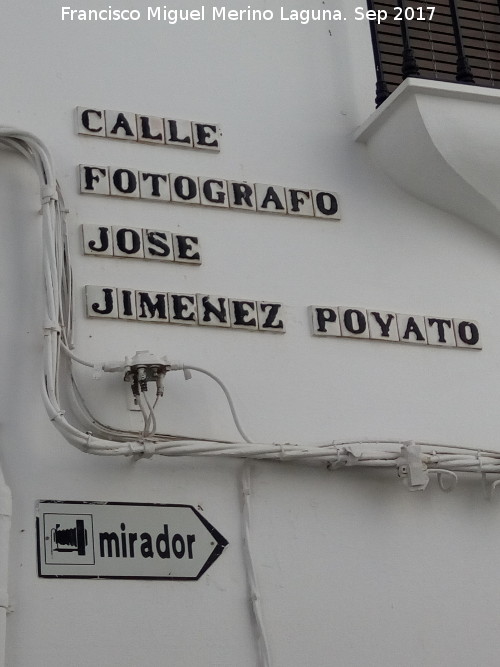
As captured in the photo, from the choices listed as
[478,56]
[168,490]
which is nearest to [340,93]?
[478,56]

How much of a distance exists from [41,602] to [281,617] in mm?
644

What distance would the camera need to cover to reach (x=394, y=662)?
10.9 ft

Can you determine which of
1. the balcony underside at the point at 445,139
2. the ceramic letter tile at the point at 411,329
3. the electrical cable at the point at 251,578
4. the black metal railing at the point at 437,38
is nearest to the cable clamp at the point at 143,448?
the electrical cable at the point at 251,578

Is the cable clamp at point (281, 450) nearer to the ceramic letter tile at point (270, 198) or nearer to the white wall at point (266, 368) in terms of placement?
the white wall at point (266, 368)

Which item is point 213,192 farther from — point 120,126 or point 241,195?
point 120,126

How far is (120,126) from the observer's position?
12.3ft

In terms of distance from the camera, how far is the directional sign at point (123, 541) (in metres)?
3.14

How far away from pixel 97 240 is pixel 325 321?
2.38 ft

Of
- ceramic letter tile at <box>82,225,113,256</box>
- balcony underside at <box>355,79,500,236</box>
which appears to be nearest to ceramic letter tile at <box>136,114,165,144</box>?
ceramic letter tile at <box>82,225,113,256</box>

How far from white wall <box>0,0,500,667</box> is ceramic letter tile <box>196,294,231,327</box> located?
33 mm

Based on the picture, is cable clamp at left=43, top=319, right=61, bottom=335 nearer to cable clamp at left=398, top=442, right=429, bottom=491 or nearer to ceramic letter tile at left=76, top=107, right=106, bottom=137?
ceramic letter tile at left=76, top=107, right=106, bottom=137

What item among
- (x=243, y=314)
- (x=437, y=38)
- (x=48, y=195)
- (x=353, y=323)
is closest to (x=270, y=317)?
(x=243, y=314)

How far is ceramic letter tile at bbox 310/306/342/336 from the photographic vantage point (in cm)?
367

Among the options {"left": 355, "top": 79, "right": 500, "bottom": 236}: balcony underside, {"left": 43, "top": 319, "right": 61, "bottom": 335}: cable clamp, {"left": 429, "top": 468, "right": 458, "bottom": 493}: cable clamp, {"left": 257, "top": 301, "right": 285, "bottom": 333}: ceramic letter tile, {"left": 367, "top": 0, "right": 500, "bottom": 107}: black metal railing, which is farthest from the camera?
{"left": 367, "top": 0, "right": 500, "bottom": 107}: black metal railing
